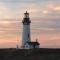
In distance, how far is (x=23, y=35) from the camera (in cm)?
4703

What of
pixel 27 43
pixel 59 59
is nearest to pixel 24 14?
pixel 27 43

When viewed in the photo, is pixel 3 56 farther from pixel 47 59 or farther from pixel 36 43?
pixel 36 43

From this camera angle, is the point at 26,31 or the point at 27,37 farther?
the point at 27,37

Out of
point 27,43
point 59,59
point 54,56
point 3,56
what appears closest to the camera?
point 59,59

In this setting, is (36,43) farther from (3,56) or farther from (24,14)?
(3,56)

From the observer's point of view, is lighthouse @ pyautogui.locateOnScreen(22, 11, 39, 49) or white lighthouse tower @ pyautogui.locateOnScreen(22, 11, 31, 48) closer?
lighthouse @ pyautogui.locateOnScreen(22, 11, 39, 49)

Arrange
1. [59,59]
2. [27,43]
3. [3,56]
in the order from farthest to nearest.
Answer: [27,43], [3,56], [59,59]

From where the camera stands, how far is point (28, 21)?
4744cm

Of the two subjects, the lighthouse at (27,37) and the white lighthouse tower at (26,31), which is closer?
the lighthouse at (27,37)

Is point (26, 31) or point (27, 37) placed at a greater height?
point (26, 31)

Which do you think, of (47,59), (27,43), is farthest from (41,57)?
(27,43)

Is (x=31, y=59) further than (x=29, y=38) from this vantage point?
No

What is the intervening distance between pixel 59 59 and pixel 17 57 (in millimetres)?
4400

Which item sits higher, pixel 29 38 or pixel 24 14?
pixel 24 14
